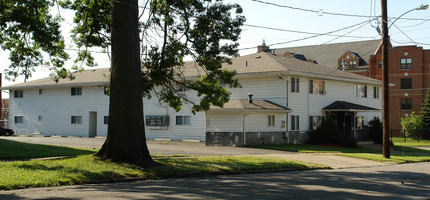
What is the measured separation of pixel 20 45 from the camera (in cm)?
2097

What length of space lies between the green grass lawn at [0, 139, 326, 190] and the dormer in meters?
50.0

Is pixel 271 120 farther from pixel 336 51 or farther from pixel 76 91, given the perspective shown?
pixel 336 51

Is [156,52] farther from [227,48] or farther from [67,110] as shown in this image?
[67,110]

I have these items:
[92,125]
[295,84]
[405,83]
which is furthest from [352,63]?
[92,125]

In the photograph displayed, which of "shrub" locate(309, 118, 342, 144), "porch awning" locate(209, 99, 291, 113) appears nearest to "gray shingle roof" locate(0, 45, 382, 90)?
"porch awning" locate(209, 99, 291, 113)

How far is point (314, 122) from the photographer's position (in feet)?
127

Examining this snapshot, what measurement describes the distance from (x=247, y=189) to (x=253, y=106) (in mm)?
21274

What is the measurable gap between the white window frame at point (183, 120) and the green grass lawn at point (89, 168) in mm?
17948

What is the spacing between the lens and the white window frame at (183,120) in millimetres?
38750

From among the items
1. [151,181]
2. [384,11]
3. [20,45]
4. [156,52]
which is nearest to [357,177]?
[151,181]

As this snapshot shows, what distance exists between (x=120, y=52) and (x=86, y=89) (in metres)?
30.0

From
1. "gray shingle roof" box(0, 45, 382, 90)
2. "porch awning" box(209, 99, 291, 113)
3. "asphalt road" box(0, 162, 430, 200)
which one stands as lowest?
"asphalt road" box(0, 162, 430, 200)

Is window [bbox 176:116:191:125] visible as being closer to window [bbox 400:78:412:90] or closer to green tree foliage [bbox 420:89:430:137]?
green tree foliage [bbox 420:89:430:137]

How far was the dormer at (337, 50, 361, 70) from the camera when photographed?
67875 mm
